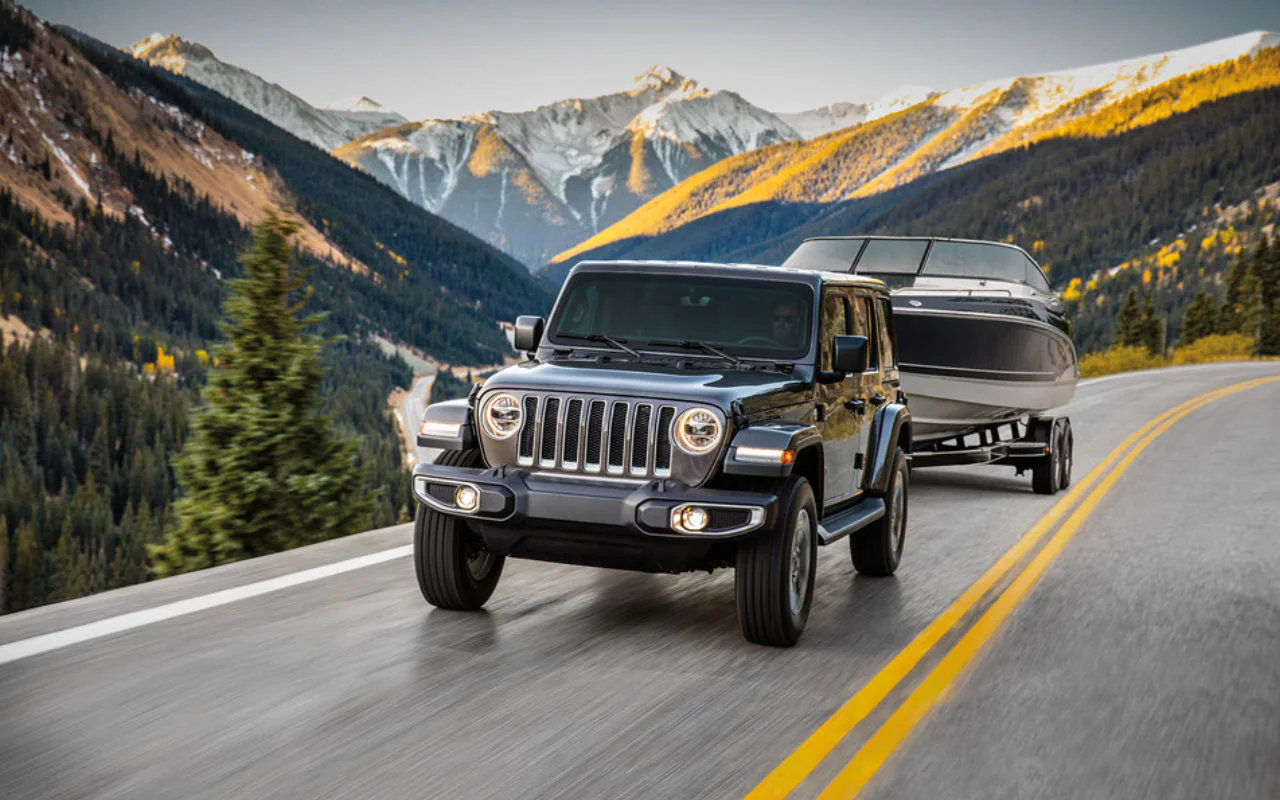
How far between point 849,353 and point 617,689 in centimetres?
241

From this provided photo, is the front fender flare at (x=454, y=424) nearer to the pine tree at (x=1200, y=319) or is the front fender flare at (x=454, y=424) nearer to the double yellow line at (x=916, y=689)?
the double yellow line at (x=916, y=689)

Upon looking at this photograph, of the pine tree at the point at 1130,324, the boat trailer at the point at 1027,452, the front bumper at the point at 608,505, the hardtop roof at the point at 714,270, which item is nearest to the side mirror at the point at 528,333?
the hardtop roof at the point at 714,270

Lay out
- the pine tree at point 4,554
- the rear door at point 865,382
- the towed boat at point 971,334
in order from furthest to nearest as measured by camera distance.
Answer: the pine tree at point 4,554, the towed boat at point 971,334, the rear door at point 865,382

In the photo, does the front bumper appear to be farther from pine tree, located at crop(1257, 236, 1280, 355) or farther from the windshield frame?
pine tree, located at crop(1257, 236, 1280, 355)

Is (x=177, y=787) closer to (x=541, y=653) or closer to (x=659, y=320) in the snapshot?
(x=541, y=653)

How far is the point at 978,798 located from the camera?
4.24 metres

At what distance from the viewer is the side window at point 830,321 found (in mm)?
7121

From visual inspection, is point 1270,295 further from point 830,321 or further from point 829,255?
point 830,321

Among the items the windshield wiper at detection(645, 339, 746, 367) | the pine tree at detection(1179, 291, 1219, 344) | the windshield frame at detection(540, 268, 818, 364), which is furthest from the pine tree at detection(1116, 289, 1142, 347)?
the windshield wiper at detection(645, 339, 746, 367)

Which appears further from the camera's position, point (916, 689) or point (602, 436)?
point (602, 436)

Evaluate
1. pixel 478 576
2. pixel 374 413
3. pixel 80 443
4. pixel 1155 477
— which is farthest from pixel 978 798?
pixel 374 413

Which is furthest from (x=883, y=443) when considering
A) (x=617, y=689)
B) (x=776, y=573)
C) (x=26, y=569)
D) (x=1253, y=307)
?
(x=1253, y=307)

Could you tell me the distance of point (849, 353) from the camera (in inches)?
269

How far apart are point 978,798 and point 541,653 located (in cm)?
238
